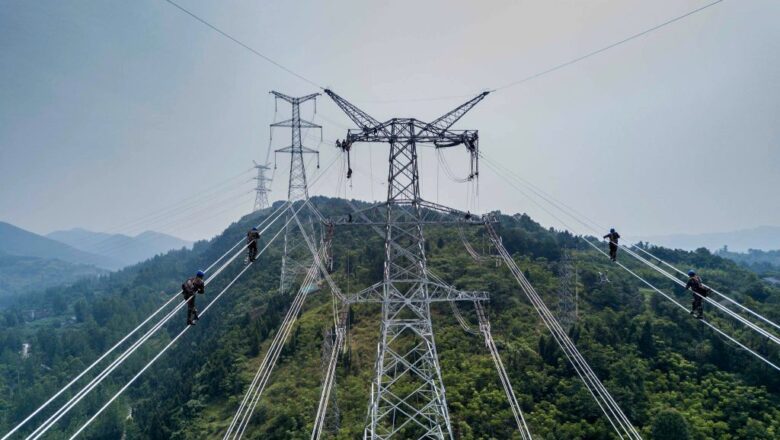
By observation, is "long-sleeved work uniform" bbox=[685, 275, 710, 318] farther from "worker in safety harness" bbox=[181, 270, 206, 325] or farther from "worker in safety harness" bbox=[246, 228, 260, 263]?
"worker in safety harness" bbox=[181, 270, 206, 325]

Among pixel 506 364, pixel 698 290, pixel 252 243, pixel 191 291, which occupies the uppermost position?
pixel 252 243

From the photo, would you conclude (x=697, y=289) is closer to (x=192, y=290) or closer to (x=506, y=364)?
(x=192, y=290)

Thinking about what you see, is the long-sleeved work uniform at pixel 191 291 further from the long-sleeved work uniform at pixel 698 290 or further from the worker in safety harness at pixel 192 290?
the long-sleeved work uniform at pixel 698 290

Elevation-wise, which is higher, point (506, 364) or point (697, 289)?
point (697, 289)

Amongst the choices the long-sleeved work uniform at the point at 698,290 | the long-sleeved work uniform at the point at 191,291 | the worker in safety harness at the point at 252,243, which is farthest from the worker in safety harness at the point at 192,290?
the long-sleeved work uniform at the point at 698,290

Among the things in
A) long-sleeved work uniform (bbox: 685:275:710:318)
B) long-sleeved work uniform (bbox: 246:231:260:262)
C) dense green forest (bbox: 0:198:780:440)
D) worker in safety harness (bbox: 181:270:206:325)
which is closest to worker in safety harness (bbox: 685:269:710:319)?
long-sleeved work uniform (bbox: 685:275:710:318)

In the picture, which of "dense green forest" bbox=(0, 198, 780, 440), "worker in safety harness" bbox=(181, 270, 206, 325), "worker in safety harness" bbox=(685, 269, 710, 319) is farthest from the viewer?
"dense green forest" bbox=(0, 198, 780, 440)

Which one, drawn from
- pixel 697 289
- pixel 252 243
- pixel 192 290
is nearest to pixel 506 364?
pixel 697 289

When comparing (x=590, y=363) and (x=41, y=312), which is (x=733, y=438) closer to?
(x=590, y=363)

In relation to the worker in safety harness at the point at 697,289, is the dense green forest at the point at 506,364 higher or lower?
lower
